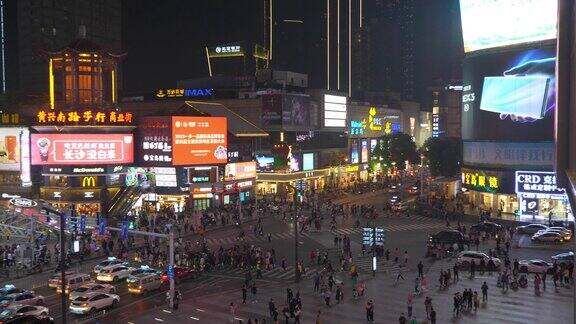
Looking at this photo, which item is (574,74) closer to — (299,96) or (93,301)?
(93,301)

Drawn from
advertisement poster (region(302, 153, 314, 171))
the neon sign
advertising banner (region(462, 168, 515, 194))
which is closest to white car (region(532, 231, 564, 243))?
advertising banner (region(462, 168, 515, 194))

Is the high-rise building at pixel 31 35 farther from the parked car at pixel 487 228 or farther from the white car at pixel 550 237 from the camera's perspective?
the white car at pixel 550 237

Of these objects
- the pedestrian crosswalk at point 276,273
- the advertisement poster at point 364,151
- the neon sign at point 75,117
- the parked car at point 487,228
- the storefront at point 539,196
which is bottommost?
the pedestrian crosswalk at point 276,273

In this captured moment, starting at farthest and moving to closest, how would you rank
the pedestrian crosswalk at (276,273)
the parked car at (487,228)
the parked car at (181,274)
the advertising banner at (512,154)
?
the advertising banner at (512,154), the parked car at (487,228), the pedestrian crosswalk at (276,273), the parked car at (181,274)

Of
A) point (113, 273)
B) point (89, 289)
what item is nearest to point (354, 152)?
point (113, 273)

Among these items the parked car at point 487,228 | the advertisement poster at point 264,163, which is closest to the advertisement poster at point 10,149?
the advertisement poster at point 264,163

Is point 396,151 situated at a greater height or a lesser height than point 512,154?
lesser

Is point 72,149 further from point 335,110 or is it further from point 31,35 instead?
point 31,35
